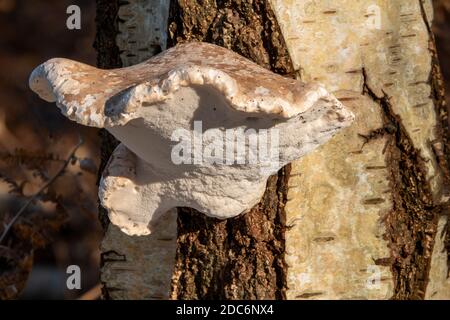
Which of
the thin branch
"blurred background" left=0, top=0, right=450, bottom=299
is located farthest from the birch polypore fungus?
the thin branch

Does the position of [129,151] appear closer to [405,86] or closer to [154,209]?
[154,209]

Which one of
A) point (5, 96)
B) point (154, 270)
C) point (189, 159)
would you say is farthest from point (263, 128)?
point (5, 96)

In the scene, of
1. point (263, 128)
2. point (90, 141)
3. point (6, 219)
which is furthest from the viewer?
point (90, 141)

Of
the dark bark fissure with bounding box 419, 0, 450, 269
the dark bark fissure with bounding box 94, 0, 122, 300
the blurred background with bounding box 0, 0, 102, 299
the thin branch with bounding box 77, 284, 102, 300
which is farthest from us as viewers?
the blurred background with bounding box 0, 0, 102, 299

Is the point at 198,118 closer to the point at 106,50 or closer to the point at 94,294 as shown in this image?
the point at 106,50

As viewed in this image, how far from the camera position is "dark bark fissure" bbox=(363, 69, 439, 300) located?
213 cm

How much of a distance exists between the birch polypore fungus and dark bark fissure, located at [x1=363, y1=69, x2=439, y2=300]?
1.36 feet

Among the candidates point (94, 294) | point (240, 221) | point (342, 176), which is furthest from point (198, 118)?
point (94, 294)

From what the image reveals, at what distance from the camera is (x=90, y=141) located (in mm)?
7035

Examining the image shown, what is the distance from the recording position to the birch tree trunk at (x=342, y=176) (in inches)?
79.7

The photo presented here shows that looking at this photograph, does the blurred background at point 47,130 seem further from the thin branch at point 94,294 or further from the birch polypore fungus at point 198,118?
the birch polypore fungus at point 198,118

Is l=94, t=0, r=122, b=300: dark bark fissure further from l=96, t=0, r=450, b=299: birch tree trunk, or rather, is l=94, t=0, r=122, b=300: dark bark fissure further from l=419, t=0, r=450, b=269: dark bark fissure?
l=419, t=0, r=450, b=269: dark bark fissure

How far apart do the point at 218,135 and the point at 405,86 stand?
732 millimetres

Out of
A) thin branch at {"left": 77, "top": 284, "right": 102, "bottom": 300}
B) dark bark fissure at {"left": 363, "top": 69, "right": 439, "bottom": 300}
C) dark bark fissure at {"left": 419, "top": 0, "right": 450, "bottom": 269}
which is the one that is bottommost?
thin branch at {"left": 77, "top": 284, "right": 102, "bottom": 300}
